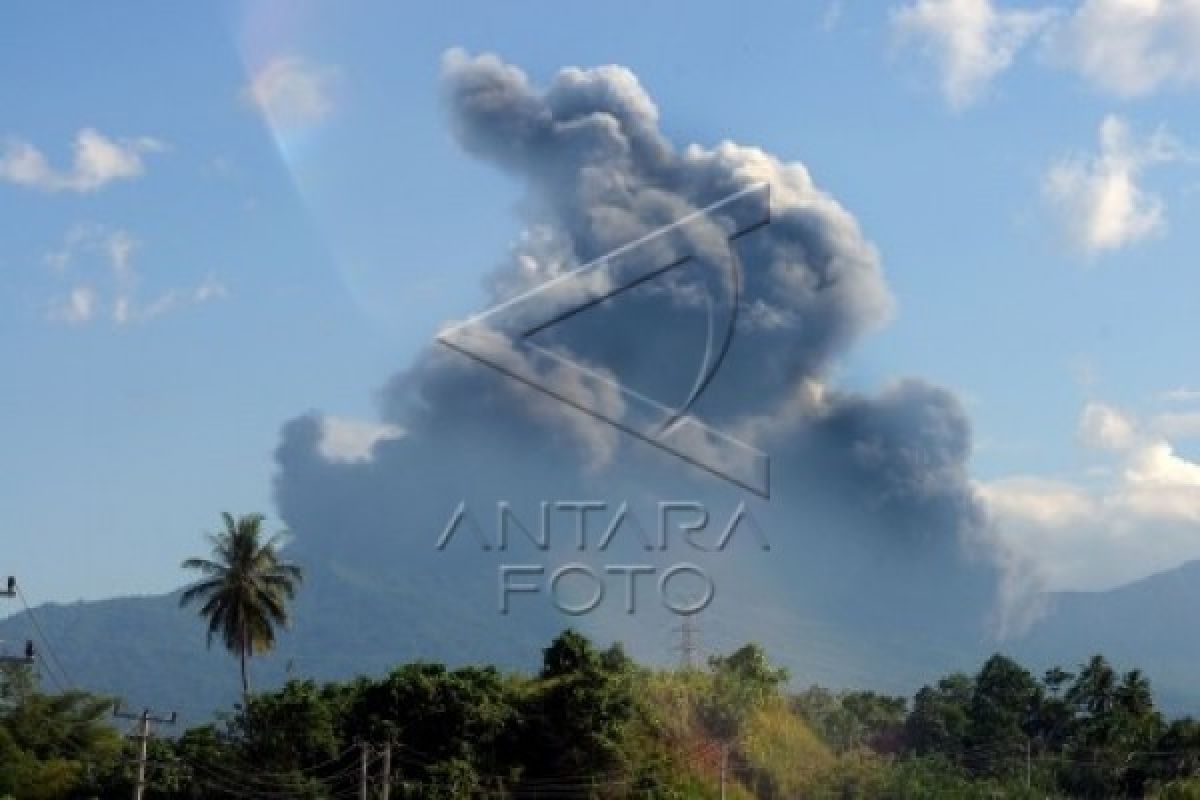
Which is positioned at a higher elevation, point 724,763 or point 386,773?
point 724,763

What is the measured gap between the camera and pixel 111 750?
8169 centimetres

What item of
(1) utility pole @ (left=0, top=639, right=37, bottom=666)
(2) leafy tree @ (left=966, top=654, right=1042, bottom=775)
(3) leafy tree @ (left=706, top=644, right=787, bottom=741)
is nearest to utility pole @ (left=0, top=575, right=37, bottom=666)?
(1) utility pole @ (left=0, top=639, right=37, bottom=666)

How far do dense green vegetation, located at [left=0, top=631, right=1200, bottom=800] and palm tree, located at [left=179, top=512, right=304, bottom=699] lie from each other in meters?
6.75

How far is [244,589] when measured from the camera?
78562 millimetres

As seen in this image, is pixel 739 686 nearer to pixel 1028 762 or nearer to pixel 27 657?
pixel 1028 762

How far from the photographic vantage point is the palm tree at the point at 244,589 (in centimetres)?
7875

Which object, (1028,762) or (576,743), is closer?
(576,743)

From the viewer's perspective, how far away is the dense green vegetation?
68438mm

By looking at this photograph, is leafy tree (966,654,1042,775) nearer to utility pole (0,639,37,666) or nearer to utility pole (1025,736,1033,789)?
utility pole (1025,736,1033,789)

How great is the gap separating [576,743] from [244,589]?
17347 mm

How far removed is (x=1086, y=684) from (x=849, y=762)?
2860cm

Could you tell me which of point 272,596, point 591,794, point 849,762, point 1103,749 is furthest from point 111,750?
point 1103,749

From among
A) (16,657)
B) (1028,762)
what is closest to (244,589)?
(16,657)

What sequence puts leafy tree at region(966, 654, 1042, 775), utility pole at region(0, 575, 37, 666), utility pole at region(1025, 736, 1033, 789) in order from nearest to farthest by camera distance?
utility pole at region(0, 575, 37, 666) → utility pole at region(1025, 736, 1033, 789) → leafy tree at region(966, 654, 1042, 775)
